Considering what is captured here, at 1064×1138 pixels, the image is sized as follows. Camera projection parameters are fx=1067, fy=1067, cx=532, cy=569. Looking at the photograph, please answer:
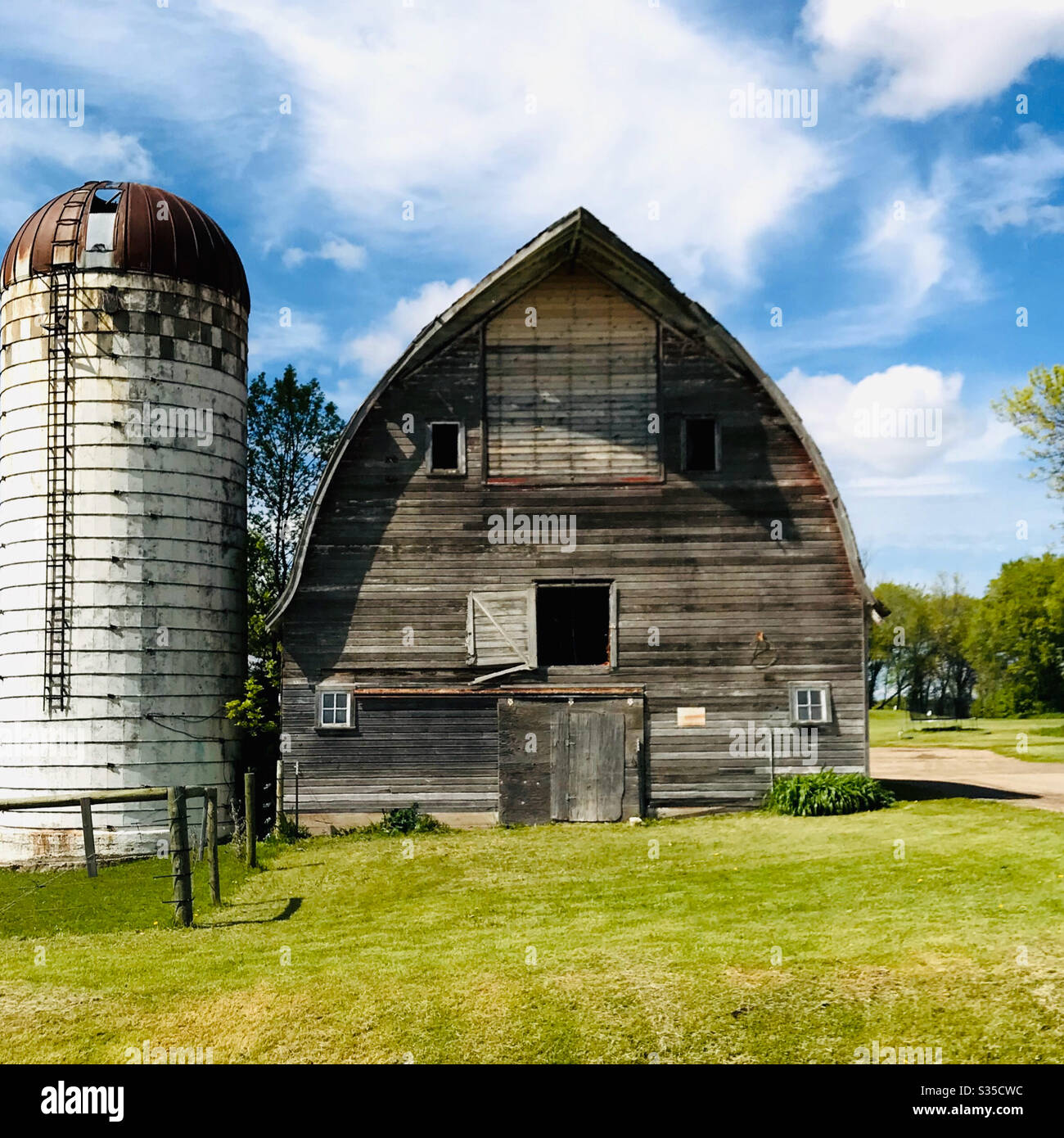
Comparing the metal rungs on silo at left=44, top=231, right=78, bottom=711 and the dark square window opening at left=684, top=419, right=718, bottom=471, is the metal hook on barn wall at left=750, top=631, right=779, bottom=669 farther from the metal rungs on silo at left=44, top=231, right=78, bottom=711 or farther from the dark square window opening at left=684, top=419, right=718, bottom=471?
the metal rungs on silo at left=44, top=231, right=78, bottom=711

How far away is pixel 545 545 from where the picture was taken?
20359 millimetres

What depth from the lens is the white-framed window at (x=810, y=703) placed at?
19953 millimetres

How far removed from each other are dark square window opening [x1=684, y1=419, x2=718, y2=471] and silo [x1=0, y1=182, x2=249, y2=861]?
9.63 metres

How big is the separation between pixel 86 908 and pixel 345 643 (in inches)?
262

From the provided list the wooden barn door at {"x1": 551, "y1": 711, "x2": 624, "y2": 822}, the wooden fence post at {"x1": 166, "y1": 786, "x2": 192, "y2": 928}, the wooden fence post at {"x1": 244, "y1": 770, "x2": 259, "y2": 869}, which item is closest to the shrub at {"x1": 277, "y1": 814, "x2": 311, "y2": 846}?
the wooden fence post at {"x1": 244, "y1": 770, "x2": 259, "y2": 869}

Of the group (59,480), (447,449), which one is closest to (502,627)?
(447,449)

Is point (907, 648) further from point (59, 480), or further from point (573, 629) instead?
point (59, 480)

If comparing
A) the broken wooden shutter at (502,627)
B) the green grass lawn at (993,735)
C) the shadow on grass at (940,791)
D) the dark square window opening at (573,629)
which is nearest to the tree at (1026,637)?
the green grass lawn at (993,735)

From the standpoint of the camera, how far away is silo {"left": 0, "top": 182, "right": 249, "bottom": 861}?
20.4 meters

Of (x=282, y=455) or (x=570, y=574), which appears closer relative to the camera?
(x=570, y=574)

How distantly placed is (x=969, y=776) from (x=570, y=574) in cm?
1185

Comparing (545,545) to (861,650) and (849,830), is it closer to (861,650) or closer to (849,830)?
(861,650)

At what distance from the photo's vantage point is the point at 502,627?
2017 cm
